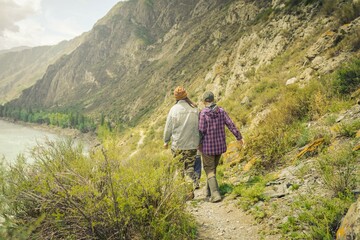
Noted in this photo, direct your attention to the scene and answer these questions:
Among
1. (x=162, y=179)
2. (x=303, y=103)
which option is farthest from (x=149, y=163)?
(x=303, y=103)

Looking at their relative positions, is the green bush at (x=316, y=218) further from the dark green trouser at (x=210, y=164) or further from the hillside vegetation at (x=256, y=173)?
the dark green trouser at (x=210, y=164)

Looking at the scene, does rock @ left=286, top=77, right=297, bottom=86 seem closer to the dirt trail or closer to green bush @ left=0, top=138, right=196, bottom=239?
the dirt trail

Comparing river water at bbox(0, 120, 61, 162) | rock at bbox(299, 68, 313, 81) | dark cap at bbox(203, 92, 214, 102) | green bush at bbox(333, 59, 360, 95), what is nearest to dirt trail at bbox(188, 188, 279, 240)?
dark cap at bbox(203, 92, 214, 102)

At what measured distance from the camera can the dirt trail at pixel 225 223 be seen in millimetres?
3656

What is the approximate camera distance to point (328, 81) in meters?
7.78

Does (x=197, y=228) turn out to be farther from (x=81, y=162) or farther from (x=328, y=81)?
(x=328, y=81)

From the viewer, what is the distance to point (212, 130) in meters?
5.15

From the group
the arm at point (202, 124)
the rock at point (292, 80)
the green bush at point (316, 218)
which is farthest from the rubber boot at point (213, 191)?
the rock at point (292, 80)

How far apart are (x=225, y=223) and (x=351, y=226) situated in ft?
6.41

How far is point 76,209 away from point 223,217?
232cm

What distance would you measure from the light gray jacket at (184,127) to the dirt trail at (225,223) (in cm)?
111

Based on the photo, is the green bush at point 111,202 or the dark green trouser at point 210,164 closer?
the green bush at point 111,202

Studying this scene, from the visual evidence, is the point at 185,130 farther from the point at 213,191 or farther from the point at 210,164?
the point at 213,191

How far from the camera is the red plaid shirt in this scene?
16.9ft
